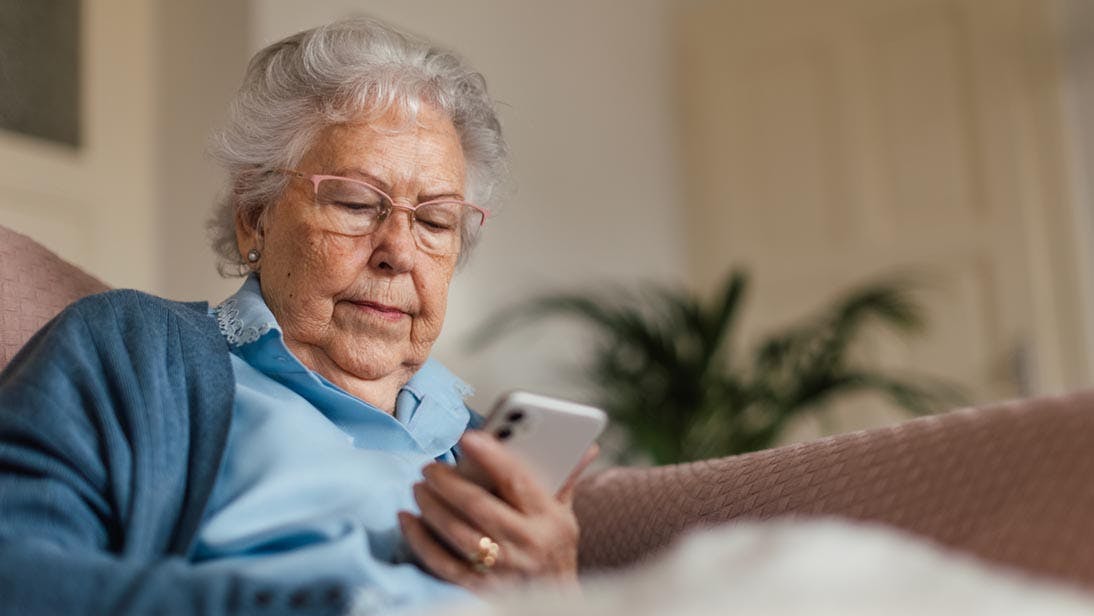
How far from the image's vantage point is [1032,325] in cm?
357

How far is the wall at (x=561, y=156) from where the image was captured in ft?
11.4

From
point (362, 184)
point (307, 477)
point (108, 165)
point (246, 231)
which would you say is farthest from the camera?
point (108, 165)

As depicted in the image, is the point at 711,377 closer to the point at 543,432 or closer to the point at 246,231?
the point at 246,231

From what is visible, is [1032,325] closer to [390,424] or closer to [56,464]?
[390,424]

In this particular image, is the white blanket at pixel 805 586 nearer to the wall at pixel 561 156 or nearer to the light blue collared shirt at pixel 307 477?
the light blue collared shirt at pixel 307 477

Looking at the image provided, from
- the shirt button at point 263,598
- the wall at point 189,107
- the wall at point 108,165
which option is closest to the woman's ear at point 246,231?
the shirt button at point 263,598

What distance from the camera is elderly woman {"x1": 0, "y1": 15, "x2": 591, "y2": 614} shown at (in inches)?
37.9

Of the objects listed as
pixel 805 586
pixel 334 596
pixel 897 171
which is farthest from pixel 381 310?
pixel 897 171

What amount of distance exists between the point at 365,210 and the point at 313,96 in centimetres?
16

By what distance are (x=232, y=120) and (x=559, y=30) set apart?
2612 millimetres

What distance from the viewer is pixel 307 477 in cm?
113

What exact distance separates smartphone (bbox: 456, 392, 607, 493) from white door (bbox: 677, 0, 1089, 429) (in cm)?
280

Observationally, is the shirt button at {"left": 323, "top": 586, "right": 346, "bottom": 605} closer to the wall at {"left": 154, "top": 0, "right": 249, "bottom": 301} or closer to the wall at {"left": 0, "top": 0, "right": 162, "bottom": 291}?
the wall at {"left": 0, "top": 0, "right": 162, "bottom": 291}

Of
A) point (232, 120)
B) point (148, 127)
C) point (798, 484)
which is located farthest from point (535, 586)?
point (148, 127)
